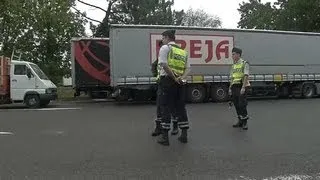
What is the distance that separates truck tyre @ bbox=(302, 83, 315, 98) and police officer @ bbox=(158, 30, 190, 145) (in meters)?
Result: 20.3

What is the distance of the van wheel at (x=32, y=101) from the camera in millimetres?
23031

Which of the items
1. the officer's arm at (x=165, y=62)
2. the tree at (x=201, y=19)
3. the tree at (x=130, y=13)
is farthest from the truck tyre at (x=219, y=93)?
the tree at (x=201, y=19)

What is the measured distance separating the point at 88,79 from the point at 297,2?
24.0 metres

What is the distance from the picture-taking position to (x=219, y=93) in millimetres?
25719

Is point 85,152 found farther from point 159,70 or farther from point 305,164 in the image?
point 305,164

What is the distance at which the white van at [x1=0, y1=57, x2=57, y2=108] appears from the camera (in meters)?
23.2

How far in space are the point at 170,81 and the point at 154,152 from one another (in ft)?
4.23

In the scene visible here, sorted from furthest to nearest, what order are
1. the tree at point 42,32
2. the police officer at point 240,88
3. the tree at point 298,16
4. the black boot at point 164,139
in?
the tree at point 298,16 < the tree at point 42,32 < the police officer at point 240,88 < the black boot at point 164,139

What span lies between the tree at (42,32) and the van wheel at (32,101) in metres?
9.73

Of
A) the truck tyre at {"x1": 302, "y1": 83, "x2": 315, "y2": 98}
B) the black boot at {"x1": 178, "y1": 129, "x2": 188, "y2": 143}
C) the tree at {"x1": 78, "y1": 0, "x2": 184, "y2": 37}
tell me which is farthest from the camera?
the tree at {"x1": 78, "y1": 0, "x2": 184, "y2": 37}

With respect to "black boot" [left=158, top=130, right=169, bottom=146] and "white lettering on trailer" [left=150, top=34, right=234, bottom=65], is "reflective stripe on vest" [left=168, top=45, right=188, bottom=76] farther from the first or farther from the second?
"white lettering on trailer" [left=150, top=34, right=234, bottom=65]

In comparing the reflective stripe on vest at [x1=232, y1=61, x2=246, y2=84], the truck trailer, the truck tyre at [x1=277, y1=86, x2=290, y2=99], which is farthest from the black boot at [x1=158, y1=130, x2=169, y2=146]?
the truck tyre at [x1=277, y1=86, x2=290, y2=99]

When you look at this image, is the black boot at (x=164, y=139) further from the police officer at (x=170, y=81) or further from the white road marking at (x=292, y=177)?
the white road marking at (x=292, y=177)

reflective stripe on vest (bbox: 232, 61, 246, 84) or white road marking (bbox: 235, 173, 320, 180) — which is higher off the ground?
reflective stripe on vest (bbox: 232, 61, 246, 84)
